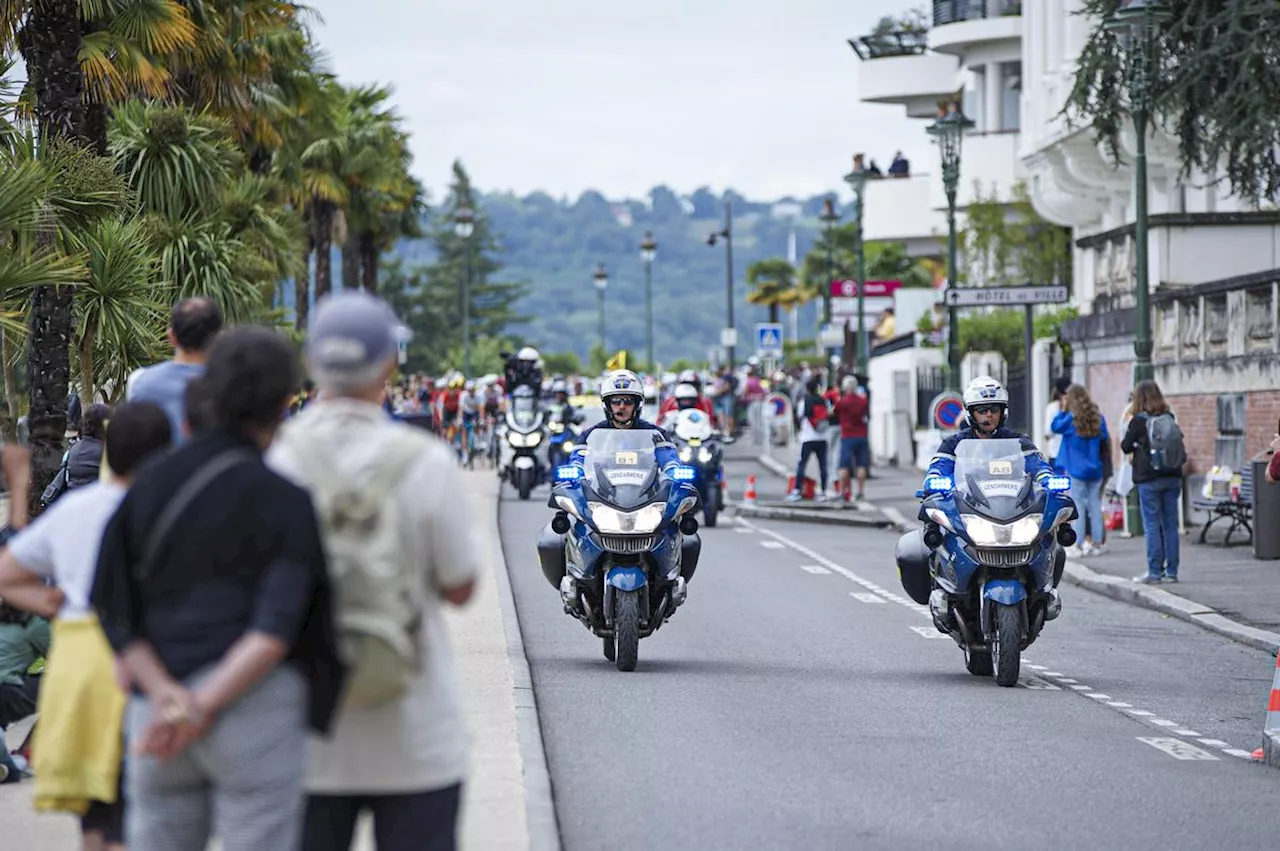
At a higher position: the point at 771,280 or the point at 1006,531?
the point at 771,280

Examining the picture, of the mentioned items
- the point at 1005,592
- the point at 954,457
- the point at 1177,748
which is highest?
the point at 954,457

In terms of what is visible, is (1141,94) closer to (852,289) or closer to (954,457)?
(954,457)

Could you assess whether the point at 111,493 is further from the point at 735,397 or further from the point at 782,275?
the point at 782,275

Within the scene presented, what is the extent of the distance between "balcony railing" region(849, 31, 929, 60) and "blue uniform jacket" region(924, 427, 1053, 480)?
5698 centimetres

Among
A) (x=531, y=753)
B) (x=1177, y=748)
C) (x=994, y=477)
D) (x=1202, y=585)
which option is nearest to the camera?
(x=531, y=753)

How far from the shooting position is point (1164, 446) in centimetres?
2072

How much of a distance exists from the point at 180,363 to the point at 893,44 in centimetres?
6520

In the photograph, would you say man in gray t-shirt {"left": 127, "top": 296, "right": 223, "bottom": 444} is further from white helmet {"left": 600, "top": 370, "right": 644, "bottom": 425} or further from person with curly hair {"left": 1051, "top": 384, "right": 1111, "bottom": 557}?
person with curly hair {"left": 1051, "top": 384, "right": 1111, "bottom": 557}

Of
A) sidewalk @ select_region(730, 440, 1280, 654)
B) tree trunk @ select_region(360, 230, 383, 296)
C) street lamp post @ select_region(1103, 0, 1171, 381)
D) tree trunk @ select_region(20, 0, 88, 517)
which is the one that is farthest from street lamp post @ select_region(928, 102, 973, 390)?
tree trunk @ select_region(360, 230, 383, 296)

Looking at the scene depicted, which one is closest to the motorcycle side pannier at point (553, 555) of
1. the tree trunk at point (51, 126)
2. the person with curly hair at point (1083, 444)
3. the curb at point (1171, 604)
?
the tree trunk at point (51, 126)

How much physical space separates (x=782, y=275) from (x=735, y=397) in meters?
53.7

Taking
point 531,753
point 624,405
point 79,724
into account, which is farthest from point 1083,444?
point 79,724

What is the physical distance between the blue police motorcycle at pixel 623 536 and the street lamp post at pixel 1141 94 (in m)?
11.5

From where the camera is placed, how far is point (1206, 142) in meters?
30.0
